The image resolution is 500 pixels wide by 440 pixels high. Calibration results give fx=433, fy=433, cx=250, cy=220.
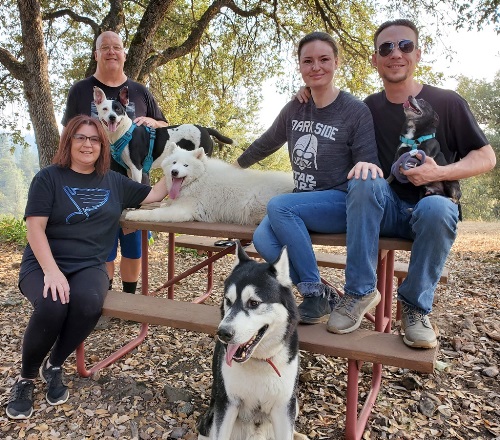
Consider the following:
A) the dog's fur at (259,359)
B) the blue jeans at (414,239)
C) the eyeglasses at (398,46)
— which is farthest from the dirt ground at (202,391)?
the eyeglasses at (398,46)

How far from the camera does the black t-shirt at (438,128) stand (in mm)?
2578

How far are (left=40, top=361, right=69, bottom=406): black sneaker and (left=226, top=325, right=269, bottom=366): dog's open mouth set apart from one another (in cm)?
155

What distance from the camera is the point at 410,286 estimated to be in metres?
2.36

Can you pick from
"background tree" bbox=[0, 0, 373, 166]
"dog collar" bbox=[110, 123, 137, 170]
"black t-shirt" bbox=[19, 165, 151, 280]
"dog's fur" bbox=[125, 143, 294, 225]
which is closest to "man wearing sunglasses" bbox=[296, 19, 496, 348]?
"dog's fur" bbox=[125, 143, 294, 225]

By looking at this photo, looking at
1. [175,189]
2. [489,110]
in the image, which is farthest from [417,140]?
[489,110]

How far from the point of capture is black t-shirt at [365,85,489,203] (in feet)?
8.46

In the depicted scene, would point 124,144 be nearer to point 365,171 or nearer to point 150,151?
point 150,151

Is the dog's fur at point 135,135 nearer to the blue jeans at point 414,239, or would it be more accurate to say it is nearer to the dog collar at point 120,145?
the dog collar at point 120,145

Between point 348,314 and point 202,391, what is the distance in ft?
4.41

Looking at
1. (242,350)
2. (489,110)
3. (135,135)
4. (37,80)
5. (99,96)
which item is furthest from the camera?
(489,110)

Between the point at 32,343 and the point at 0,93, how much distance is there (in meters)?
8.58

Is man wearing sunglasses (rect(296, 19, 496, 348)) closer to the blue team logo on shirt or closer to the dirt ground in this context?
the dirt ground

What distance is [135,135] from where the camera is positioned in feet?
14.4

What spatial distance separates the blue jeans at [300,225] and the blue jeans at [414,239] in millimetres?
264
